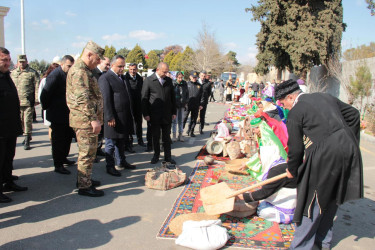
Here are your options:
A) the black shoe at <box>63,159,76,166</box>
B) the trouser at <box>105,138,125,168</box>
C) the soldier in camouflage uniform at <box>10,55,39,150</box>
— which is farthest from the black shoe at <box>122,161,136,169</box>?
the soldier in camouflage uniform at <box>10,55,39,150</box>

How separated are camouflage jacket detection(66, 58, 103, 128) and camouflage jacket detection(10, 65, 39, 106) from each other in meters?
3.40

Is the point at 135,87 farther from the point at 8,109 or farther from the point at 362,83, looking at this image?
the point at 362,83

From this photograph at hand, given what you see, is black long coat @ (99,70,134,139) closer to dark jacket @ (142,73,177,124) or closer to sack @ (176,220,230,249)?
dark jacket @ (142,73,177,124)

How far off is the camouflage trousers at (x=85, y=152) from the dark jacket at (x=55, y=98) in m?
1.08

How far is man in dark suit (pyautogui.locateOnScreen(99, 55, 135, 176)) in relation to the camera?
4.88 meters

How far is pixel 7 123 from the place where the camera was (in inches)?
155

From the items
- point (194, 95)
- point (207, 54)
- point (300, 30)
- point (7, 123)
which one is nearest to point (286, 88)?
point (7, 123)

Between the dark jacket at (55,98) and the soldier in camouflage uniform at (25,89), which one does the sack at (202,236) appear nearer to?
the dark jacket at (55,98)

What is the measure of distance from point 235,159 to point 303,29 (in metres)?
19.6

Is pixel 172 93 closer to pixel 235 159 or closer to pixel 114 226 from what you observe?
pixel 235 159

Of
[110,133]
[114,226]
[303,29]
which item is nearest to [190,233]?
[114,226]

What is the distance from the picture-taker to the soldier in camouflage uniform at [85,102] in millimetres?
3816

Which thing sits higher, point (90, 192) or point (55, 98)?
point (55, 98)

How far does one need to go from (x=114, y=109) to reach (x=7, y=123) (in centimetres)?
164
